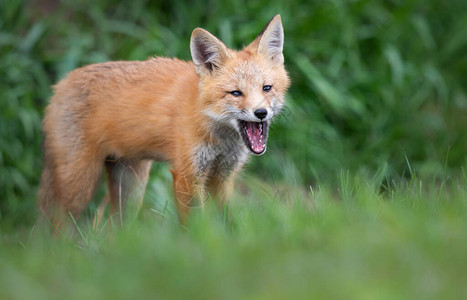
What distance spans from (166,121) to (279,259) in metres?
2.11

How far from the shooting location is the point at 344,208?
3.27 meters

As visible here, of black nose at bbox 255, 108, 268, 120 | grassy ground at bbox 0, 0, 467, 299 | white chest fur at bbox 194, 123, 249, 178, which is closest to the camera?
black nose at bbox 255, 108, 268, 120

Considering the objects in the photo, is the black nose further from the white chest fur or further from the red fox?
Answer: the white chest fur

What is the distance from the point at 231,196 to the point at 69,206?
137 cm

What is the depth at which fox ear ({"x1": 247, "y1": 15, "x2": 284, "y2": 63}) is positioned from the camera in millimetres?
4250

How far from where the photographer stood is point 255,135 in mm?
4027

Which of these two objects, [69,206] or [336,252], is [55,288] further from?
[69,206]

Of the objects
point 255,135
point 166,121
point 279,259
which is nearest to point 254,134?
point 255,135

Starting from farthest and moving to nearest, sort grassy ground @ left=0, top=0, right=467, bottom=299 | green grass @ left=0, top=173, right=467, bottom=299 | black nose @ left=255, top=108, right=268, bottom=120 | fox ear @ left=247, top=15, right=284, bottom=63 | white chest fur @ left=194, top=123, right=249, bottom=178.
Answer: grassy ground @ left=0, top=0, right=467, bottom=299, fox ear @ left=247, top=15, right=284, bottom=63, white chest fur @ left=194, top=123, right=249, bottom=178, black nose @ left=255, top=108, right=268, bottom=120, green grass @ left=0, top=173, right=467, bottom=299

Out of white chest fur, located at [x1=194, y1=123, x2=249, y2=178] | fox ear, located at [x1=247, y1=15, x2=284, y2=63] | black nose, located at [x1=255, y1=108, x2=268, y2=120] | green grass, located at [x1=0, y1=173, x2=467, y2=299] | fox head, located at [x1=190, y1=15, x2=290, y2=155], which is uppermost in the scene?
fox ear, located at [x1=247, y1=15, x2=284, y2=63]

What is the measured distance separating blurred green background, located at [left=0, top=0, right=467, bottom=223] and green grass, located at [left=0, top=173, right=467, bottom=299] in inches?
127

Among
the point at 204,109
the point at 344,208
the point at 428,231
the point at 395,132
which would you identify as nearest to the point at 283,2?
the point at 395,132

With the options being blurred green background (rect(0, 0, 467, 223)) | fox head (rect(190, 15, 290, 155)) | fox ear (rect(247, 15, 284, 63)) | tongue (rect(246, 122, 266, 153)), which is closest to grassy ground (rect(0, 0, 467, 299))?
blurred green background (rect(0, 0, 467, 223))

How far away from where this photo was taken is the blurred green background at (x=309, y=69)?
654 centimetres
